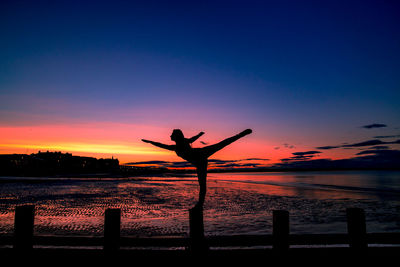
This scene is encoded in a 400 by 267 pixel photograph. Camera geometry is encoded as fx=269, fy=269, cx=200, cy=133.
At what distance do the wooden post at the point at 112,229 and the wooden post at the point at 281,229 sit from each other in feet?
8.17

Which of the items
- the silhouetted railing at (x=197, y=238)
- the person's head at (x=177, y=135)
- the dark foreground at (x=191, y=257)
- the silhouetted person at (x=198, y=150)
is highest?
the person's head at (x=177, y=135)

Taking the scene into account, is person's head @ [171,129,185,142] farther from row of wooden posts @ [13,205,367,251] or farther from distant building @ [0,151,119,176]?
distant building @ [0,151,119,176]

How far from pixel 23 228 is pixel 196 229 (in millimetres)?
2881

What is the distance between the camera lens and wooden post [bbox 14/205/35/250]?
4477 millimetres

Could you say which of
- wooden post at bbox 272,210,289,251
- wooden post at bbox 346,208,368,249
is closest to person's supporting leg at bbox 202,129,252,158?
wooden post at bbox 272,210,289,251

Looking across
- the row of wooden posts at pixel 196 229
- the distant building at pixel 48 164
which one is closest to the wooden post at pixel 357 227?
the row of wooden posts at pixel 196 229

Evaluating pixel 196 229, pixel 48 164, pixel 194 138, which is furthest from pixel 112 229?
pixel 48 164

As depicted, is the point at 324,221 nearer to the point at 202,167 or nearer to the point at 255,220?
the point at 255,220

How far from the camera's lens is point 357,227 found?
4238 millimetres

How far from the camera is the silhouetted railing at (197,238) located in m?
4.19

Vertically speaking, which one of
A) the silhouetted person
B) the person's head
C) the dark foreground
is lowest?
the dark foreground

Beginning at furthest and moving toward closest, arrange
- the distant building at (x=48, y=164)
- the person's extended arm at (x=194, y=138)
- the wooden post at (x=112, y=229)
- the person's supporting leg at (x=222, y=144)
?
the distant building at (x=48, y=164)
the person's extended arm at (x=194, y=138)
the person's supporting leg at (x=222, y=144)
the wooden post at (x=112, y=229)

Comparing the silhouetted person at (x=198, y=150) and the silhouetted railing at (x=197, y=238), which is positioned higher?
the silhouetted person at (x=198, y=150)

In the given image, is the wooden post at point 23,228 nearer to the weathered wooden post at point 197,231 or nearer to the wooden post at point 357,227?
the weathered wooden post at point 197,231
